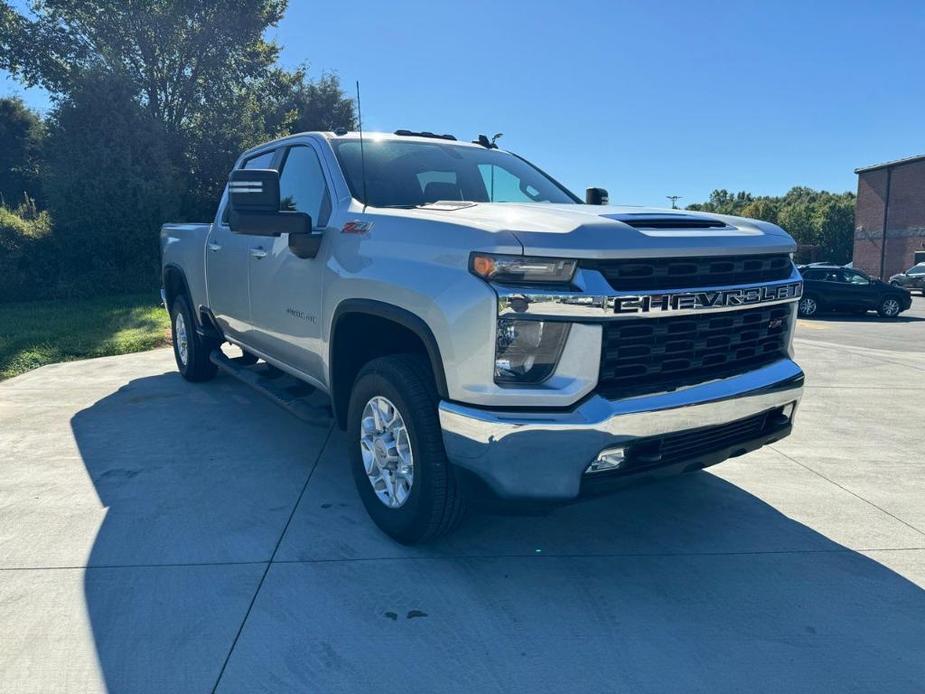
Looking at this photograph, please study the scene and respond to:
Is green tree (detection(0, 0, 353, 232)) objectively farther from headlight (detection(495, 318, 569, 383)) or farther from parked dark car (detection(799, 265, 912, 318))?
headlight (detection(495, 318, 569, 383))

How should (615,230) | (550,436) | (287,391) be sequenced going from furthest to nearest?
1. (287,391)
2. (615,230)
3. (550,436)

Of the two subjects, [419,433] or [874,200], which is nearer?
[419,433]

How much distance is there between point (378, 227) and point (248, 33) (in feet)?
79.0

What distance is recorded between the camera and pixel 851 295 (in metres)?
18.7

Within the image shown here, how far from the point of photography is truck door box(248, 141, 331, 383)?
3.85 m

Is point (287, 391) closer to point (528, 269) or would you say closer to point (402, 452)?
point (402, 452)

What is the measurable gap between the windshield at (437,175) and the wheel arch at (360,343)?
67 cm

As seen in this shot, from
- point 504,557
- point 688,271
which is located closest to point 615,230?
point 688,271

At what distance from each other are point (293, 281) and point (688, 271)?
90.2 inches

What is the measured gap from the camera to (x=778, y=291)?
3.27 m

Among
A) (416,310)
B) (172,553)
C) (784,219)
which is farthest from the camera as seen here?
(784,219)

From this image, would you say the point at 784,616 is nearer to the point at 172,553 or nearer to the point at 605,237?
the point at 605,237

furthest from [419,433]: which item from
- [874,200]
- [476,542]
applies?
[874,200]

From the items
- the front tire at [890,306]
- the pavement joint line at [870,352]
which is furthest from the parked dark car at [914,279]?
the pavement joint line at [870,352]
